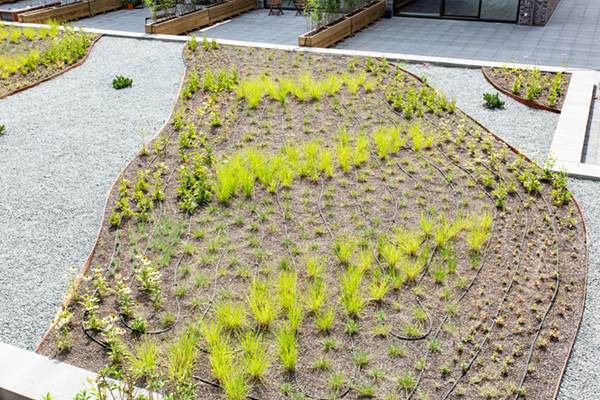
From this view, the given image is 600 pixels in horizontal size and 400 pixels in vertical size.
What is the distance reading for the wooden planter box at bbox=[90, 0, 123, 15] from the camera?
15.1 m

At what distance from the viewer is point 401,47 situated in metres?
11.2

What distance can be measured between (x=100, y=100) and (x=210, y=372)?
618cm

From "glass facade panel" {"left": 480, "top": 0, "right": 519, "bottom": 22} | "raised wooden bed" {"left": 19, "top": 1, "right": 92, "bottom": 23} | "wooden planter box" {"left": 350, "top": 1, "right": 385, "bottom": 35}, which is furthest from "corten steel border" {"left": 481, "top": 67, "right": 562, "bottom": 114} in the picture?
"raised wooden bed" {"left": 19, "top": 1, "right": 92, "bottom": 23}

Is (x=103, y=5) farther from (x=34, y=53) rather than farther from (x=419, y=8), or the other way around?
(x=419, y=8)

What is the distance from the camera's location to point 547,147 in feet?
21.3

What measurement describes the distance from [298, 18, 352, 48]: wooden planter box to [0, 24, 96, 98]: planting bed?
181 inches

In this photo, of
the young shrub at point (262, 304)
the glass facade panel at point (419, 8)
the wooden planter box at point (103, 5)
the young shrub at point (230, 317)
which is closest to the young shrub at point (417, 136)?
the young shrub at point (262, 304)

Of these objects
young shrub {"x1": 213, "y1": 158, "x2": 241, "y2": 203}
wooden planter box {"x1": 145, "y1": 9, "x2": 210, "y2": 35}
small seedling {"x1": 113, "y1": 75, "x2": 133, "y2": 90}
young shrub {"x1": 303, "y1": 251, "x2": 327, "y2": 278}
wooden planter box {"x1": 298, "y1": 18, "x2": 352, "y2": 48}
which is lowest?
young shrub {"x1": 303, "y1": 251, "x2": 327, "y2": 278}

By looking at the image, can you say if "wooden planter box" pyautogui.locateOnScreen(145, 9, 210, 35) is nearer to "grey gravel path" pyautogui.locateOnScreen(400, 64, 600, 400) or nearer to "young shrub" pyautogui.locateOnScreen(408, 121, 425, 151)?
"grey gravel path" pyautogui.locateOnScreen(400, 64, 600, 400)

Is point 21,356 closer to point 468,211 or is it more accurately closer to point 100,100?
point 468,211

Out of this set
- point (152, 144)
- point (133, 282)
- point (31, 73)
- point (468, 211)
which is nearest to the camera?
point (133, 282)

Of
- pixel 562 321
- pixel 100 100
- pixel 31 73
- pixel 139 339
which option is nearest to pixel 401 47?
pixel 100 100

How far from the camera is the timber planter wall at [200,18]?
39.6ft

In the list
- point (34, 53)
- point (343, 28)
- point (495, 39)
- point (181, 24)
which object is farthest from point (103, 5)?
point (495, 39)
